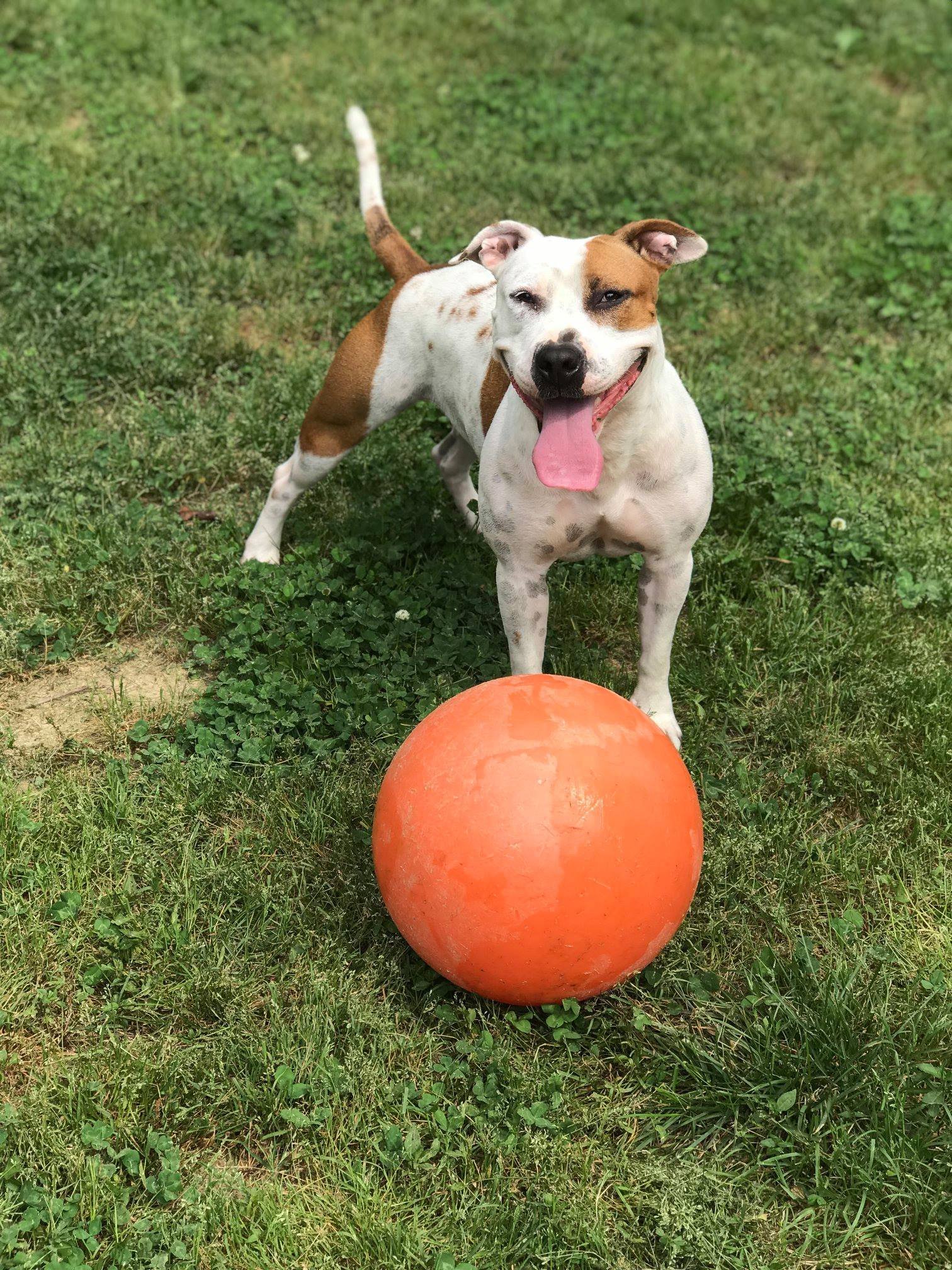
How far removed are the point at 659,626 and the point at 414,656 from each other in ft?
3.37

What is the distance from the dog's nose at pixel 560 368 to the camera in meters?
3.39

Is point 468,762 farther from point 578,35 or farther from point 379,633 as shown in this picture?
point 578,35

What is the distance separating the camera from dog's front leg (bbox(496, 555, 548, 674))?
404cm

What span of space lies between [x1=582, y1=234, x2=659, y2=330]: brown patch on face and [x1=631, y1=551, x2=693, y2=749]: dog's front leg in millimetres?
803

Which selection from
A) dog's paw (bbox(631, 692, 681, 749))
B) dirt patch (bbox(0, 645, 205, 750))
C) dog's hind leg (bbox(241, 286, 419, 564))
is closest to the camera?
dog's paw (bbox(631, 692, 681, 749))

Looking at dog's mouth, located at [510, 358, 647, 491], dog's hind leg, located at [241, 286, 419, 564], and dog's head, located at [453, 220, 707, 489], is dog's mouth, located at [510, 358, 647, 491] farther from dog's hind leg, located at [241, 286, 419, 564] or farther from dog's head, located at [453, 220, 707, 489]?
dog's hind leg, located at [241, 286, 419, 564]

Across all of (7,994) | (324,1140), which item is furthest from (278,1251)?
(7,994)

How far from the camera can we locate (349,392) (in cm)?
489

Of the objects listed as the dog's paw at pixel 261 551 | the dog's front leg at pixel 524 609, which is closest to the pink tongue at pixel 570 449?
the dog's front leg at pixel 524 609

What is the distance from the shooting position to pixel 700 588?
5.11 meters

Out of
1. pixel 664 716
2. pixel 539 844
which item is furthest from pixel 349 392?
pixel 539 844

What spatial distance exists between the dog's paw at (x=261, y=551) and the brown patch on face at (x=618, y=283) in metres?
2.17

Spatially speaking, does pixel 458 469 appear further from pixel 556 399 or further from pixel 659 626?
pixel 556 399

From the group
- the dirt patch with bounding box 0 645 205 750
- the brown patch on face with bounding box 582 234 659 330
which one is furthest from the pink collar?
the dirt patch with bounding box 0 645 205 750
